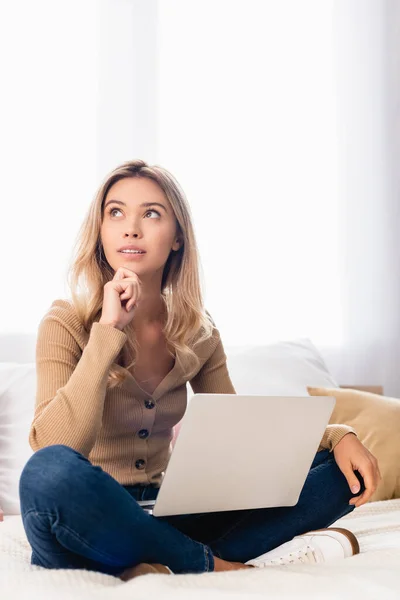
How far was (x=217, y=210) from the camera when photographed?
2545 mm

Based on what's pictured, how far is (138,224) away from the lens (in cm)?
145

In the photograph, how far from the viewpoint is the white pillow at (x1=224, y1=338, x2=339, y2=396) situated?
79.6 inches

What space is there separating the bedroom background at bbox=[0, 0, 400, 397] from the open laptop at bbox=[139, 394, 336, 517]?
123 cm

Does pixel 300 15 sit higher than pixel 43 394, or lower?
higher

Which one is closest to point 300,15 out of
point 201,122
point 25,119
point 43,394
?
point 201,122

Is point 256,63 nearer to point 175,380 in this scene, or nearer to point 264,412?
point 175,380

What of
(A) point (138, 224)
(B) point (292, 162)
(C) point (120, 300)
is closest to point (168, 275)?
(A) point (138, 224)

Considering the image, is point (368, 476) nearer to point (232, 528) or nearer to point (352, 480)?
point (352, 480)

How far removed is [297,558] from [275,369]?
3.29 feet

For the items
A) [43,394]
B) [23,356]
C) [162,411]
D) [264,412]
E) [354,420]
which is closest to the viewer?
[264,412]

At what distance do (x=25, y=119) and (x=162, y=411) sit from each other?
4.46ft

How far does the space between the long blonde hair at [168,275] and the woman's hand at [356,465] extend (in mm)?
340

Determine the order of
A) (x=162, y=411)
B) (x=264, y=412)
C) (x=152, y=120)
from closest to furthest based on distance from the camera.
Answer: (x=264, y=412) → (x=162, y=411) → (x=152, y=120)

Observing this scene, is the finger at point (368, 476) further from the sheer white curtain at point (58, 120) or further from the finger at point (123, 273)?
the sheer white curtain at point (58, 120)
